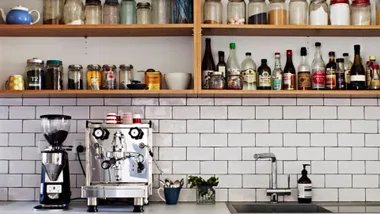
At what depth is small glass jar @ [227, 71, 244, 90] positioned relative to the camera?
3434 mm

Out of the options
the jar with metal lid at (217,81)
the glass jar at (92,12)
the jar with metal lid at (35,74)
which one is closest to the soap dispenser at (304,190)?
the jar with metal lid at (217,81)

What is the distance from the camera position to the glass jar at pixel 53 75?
349cm

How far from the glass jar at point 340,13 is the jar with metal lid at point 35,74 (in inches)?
71.0

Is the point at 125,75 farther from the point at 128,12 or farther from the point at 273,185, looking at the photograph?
the point at 273,185

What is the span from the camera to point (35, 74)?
3463 millimetres

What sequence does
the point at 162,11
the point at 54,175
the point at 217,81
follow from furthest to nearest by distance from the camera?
1. the point at 162,11
2. the point at 217,81
3. the point at 54,175

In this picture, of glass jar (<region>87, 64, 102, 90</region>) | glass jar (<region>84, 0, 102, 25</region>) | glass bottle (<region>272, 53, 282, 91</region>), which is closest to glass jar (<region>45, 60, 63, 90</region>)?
glass jar (<region>87, 64, 102, 90</region>)

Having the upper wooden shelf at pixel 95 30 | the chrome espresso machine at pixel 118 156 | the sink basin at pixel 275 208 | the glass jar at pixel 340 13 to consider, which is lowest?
the sink basin at pixel 275 208

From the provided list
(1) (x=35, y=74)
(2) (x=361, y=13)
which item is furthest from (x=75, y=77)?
(2) (x=361, y=13)

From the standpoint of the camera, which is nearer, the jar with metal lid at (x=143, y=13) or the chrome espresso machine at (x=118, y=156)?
the chrome espresso machine at (x=118, y=156)

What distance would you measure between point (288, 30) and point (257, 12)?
0.22m

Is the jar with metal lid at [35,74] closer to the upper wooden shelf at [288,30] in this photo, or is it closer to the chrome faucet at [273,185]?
the upper wooden shelf at [288,30]

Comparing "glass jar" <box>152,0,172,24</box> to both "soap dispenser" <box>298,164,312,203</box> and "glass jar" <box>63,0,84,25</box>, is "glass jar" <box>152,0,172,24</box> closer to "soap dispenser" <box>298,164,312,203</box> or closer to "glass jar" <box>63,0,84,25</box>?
"glass jar" <box>63,0,84,25</box>

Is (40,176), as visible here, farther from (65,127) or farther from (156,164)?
(156,164)
